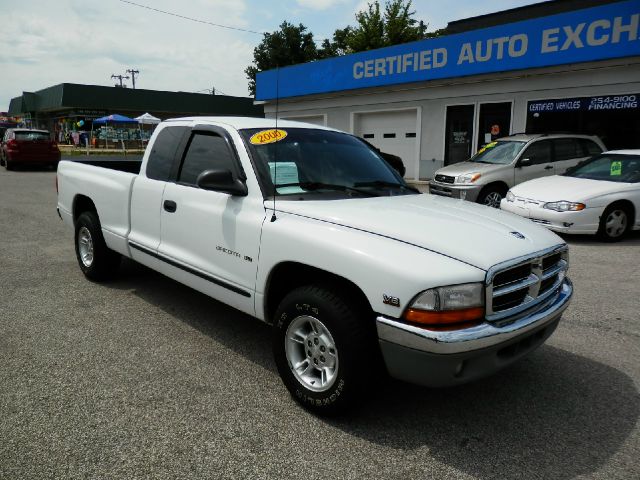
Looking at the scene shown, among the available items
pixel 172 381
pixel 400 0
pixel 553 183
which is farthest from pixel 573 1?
pixel 172 381

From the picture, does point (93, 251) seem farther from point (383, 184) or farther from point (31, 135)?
point (31, 135)

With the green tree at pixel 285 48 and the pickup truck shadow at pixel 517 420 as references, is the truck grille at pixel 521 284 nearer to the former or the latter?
the pickup truck shadow at pixel 517 420

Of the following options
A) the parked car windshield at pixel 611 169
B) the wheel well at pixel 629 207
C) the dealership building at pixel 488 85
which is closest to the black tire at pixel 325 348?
the wheel well at pixel 629 207

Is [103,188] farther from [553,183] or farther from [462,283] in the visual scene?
[553,183]

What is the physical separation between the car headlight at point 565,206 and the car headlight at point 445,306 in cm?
631

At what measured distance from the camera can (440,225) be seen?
3000 mm

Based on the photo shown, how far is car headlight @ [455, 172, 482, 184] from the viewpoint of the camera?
33.8 feet

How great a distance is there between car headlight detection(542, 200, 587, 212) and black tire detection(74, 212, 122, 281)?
6533 millimetres

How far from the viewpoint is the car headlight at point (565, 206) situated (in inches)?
313

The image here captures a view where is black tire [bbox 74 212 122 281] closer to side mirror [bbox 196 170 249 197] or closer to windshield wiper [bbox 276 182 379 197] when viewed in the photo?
side mirror [bbox 196 170 249 197]

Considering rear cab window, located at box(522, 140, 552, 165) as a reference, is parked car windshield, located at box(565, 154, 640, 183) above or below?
below

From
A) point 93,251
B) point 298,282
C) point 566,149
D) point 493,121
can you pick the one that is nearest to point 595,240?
point 566,149

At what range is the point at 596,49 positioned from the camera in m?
12.8

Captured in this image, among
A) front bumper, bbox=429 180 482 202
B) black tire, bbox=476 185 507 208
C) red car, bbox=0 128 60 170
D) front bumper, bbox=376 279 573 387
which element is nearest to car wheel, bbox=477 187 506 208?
black tire, bbox=476 185 507 208
